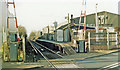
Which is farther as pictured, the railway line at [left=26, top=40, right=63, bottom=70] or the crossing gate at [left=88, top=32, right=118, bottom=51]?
the crossing gate at [left=88, top=32, right=118, bottom=51]

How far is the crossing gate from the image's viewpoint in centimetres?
1373

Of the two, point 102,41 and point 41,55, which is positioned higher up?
point 102,41

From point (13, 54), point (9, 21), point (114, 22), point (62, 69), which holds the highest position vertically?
point (114, 22)

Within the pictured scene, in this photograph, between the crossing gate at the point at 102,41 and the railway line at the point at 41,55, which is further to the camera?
the crossing gate at the point at 102,41

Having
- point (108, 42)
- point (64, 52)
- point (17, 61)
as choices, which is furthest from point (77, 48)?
point (17, 61)

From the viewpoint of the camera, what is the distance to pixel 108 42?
14.5m

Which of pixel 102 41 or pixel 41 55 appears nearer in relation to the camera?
pixel 41 55

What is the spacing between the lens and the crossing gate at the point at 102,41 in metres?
13.7

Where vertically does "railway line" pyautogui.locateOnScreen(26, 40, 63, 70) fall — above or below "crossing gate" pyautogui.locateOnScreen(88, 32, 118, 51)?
below

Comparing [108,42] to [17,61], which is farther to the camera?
[108,42]

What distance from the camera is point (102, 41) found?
14.4 m

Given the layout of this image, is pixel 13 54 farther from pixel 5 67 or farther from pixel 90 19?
pixel 90 19

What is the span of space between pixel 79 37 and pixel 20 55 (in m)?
10.6

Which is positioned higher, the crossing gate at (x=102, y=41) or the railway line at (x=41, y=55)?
the crossing gate at (x=102, y=41)
